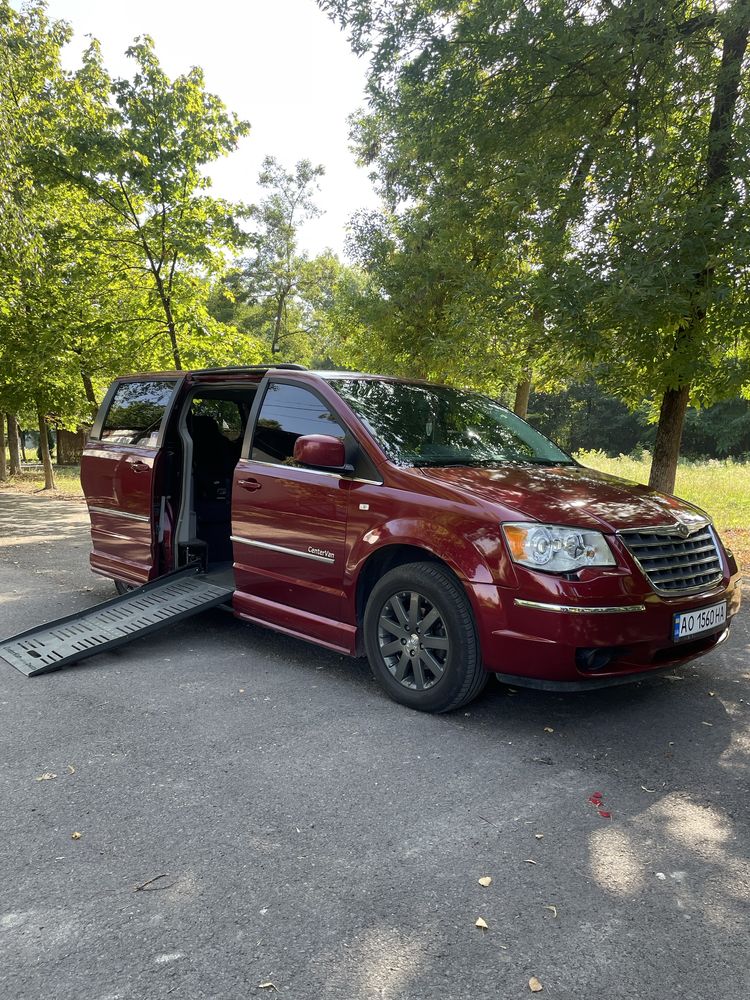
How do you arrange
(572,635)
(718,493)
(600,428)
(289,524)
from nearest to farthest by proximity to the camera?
(572,635), (289,524), (718,493), (600,428)

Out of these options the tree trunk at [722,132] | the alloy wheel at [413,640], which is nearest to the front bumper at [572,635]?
the alloy wheel at [413,640]

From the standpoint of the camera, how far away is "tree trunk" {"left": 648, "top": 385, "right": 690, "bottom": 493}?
888 cm

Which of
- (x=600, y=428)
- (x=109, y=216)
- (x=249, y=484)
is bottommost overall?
(x=249, y=484)

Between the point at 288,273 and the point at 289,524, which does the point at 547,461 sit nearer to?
the point at 289,524

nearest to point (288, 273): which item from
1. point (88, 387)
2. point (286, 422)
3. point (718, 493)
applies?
point (88, 387)

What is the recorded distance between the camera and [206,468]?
6.39 meters

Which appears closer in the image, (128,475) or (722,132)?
(128,475)

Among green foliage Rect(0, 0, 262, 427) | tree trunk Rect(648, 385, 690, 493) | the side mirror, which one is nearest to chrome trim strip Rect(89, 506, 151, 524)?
the side mirror

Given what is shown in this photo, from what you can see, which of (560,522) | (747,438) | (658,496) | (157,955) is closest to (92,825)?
(157,955)

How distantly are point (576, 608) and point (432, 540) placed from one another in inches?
33.2

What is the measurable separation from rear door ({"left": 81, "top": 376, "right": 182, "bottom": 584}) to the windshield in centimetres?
200

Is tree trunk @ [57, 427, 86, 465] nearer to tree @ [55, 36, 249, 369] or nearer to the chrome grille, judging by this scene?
tree @ [55, 36, 249, 369]

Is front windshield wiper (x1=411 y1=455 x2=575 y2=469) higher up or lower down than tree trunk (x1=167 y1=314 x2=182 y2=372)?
lower down

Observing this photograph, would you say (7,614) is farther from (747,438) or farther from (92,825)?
(747,438)
